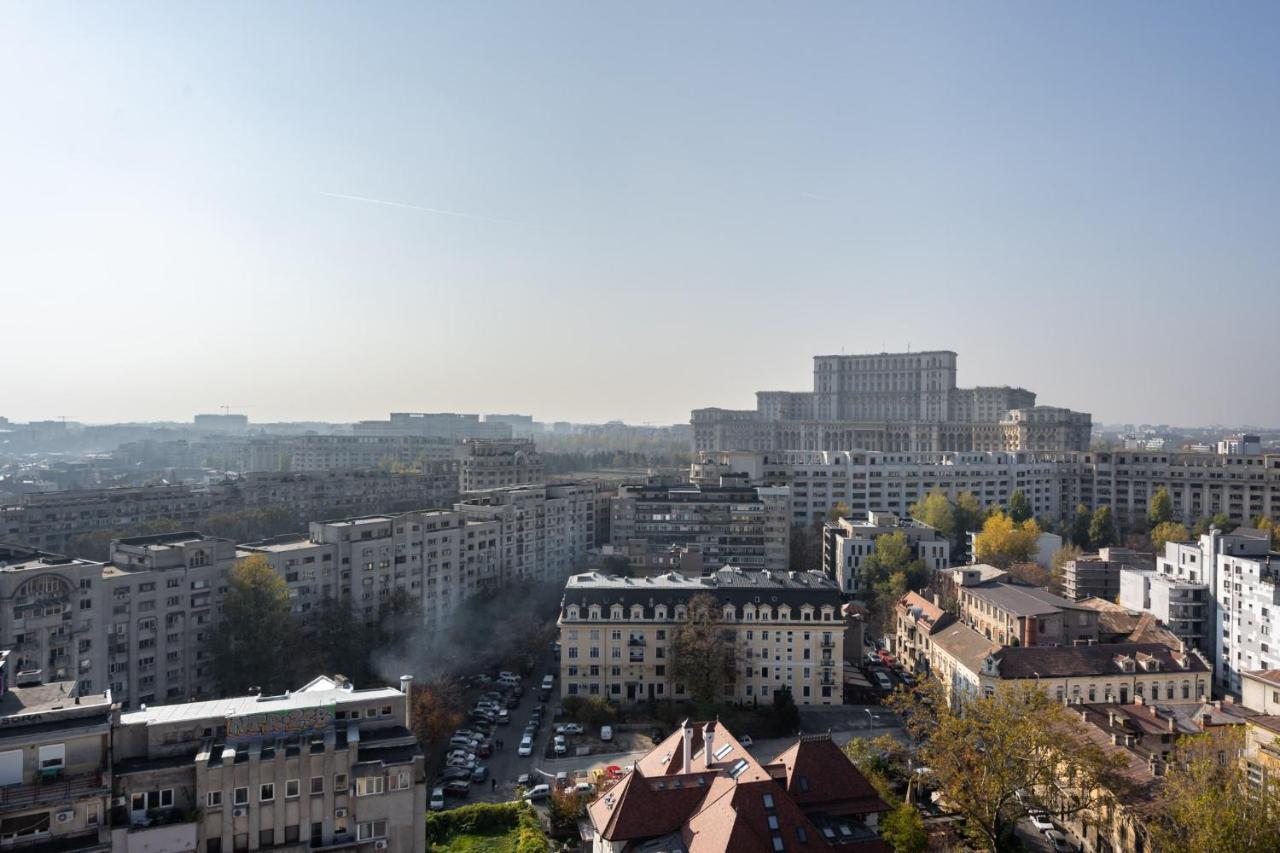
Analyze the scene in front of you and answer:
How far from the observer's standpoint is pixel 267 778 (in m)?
16.5

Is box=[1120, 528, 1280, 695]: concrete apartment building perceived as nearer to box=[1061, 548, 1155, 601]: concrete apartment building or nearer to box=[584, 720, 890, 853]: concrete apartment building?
box=[1061, 548, 1155, 601]: concrete apartment building

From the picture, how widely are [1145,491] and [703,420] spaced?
50.6 metres

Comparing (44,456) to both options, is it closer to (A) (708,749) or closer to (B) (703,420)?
(B) (703,420)

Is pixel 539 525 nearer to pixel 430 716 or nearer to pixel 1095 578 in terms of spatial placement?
pixel 430 716

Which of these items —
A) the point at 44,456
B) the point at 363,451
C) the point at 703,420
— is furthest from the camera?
the point at 44,456

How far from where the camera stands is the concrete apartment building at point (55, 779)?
49.5 feet

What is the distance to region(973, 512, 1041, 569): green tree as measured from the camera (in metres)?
52.3

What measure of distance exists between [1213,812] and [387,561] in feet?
103

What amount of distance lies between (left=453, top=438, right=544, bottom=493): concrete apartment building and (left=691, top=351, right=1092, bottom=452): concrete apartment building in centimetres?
4087

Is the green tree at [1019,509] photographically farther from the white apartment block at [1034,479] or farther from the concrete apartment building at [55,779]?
the concrete apartment building at [55,779]

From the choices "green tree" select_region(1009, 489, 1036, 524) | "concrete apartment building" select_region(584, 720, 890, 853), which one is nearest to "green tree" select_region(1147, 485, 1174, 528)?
"green tree" select_region(1009, 489, 1036, 524)

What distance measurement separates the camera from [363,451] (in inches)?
4732

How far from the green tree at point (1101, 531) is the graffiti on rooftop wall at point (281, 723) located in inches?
2157

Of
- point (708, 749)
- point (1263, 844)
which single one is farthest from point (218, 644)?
point (1263, 844)
